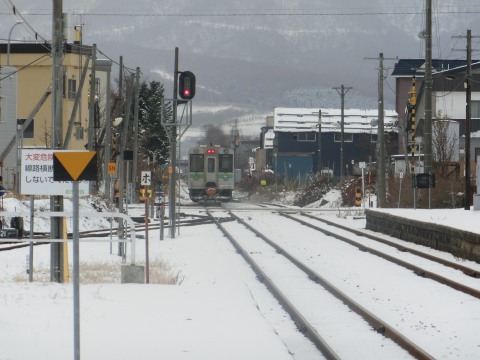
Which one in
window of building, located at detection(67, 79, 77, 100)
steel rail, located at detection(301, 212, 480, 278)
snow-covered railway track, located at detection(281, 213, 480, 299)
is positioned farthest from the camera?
window of building, located at detection(67, 79, 77, 100)

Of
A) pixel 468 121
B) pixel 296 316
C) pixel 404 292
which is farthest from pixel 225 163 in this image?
pixel 296 316

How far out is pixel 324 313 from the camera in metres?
14.3

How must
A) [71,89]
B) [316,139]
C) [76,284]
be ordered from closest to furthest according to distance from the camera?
[76,284] → [71,89] → [316,139]

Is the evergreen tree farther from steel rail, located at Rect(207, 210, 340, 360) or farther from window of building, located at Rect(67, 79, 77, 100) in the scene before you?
steel rail, located at Rect(207, 210, 340, 360)

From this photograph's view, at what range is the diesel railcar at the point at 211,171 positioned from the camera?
211ft

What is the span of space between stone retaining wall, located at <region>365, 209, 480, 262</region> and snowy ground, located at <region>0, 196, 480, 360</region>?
476 cm

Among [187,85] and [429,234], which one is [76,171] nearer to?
[187,85]

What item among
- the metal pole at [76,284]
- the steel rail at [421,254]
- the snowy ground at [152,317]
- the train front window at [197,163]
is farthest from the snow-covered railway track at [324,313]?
the train front window at [197,163]

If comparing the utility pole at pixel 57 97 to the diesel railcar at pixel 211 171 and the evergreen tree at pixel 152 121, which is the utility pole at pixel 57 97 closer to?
the diesel railcar at pixel 211 171

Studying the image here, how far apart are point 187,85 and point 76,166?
15.7 m

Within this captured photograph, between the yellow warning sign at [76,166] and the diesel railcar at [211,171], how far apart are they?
55.2 meters

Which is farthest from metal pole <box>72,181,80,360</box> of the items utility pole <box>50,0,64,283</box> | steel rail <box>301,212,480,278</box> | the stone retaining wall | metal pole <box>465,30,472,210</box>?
metal pole <box>465,30,472,210</box>

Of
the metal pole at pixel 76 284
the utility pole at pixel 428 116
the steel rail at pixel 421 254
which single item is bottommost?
the steel rail at pixel 421 254

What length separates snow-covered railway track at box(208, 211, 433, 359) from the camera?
11.3m
